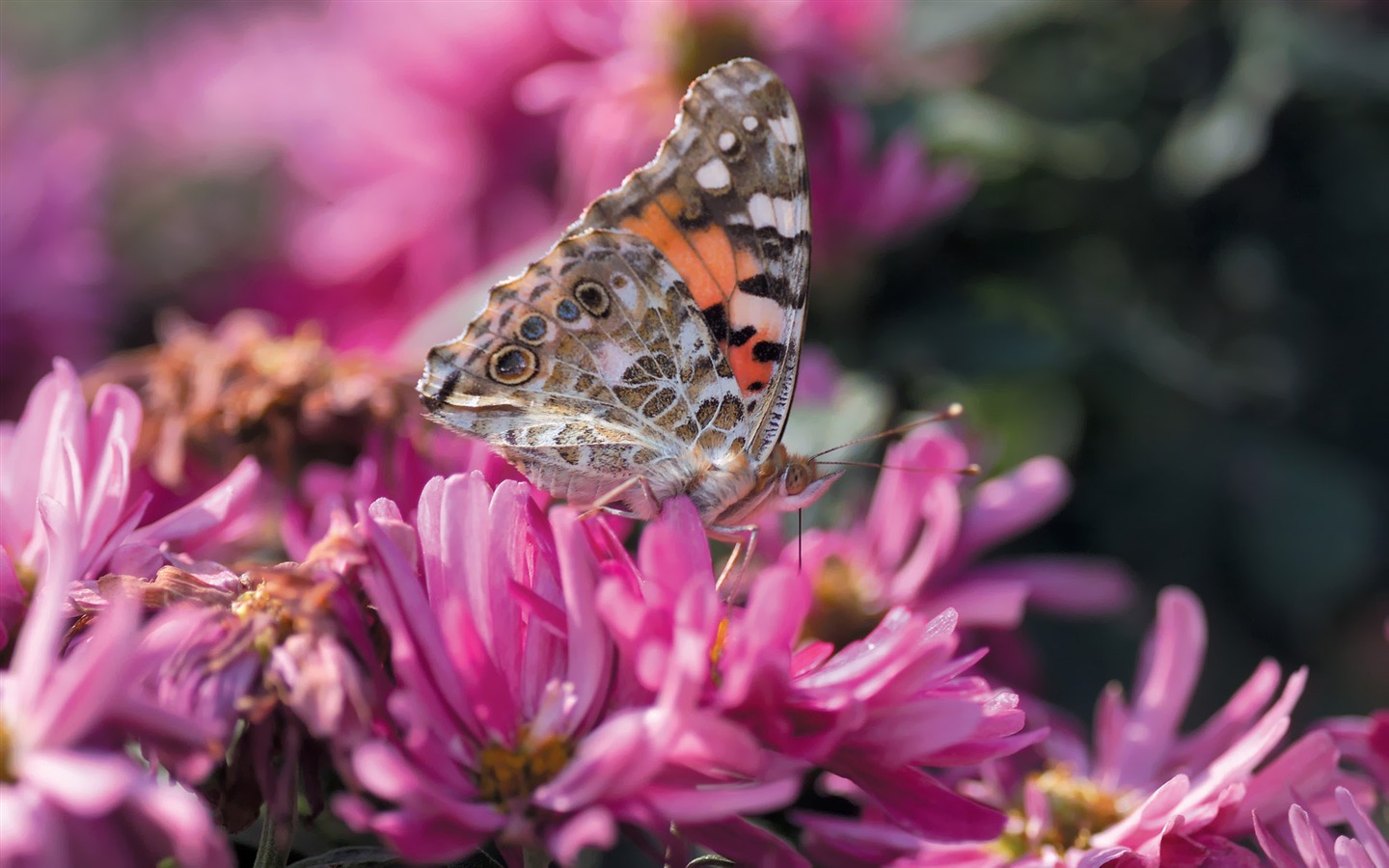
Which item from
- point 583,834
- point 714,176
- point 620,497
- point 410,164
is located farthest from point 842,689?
point 410,164

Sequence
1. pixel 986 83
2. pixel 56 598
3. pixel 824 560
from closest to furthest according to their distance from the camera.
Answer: pixel 56 598 < pixel 824 560 < pixel 986 83

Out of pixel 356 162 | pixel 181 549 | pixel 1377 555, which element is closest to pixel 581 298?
pixel 181 549

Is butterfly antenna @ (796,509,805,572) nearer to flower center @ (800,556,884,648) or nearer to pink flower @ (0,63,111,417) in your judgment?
flower center @ (800,556,884,648)

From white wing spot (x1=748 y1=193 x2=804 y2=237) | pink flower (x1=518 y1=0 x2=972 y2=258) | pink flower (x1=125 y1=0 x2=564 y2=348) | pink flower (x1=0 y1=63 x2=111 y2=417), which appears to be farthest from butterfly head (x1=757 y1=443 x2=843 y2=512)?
pink flower (x1=0 y1=63 x2=111 y2=417)

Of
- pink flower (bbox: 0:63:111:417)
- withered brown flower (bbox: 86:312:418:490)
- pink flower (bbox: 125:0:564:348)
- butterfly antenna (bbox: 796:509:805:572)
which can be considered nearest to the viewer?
butterfly antenna (bbox: 796:509:805:572)

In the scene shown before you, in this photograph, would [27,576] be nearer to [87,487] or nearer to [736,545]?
[87,487]

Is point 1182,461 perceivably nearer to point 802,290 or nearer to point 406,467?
point 802,290

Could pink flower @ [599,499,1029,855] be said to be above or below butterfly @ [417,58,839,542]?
below
